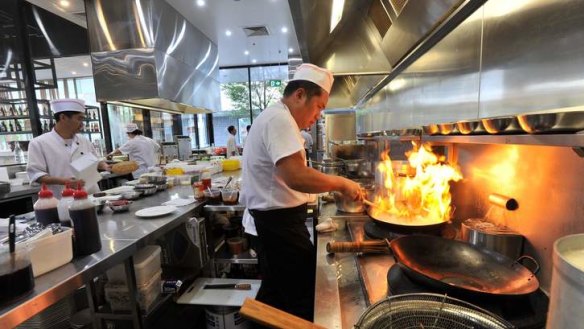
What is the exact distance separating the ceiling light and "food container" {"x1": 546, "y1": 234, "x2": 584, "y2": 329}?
1.74 metres

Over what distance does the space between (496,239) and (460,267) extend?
23 centimetres

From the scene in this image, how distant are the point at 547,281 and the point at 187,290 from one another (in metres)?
2.27

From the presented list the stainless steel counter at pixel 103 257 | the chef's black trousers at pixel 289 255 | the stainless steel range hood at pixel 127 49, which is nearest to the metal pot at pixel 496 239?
the chef's black trousers at pixel 289 255

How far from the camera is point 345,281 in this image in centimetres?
116

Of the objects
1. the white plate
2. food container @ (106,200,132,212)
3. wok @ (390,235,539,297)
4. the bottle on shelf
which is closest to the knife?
the white plate

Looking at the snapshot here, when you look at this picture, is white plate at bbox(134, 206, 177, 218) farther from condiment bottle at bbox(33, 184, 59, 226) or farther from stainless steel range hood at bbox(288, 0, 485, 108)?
stainless steel range hood at bbox(288, 0, 485, 108)

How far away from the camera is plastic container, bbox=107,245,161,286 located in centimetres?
181

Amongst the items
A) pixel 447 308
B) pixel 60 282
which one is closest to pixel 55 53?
pixel 60 282

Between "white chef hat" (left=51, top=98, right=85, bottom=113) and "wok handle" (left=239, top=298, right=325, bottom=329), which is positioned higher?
"white chef hat" (left=51, top=98, right=85, bottom=113)

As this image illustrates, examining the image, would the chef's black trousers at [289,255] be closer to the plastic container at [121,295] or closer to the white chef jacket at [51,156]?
the plastic container at [121,295]

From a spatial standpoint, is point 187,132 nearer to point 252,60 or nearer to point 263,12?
point 252,60

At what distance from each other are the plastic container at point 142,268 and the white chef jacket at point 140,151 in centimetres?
325

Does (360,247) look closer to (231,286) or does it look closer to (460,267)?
(460,267)

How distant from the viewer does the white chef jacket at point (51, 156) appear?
2.57 meters
